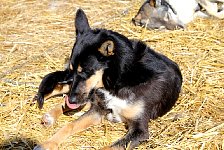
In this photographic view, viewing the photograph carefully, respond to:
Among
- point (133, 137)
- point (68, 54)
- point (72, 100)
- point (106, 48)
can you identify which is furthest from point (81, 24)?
point (68, 54)

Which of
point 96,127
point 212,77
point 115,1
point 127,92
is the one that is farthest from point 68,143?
point 115,1

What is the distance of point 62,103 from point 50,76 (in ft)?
1.07

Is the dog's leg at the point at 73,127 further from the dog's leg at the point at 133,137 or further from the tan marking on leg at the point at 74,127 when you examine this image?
the dog's leg at the point at 133,137

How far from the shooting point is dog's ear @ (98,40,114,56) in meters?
4.43

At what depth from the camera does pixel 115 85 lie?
4.63 metres

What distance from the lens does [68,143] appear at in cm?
461

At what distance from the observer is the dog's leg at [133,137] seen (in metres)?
4.39

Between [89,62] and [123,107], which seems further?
[123,107]

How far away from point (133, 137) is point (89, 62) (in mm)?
833

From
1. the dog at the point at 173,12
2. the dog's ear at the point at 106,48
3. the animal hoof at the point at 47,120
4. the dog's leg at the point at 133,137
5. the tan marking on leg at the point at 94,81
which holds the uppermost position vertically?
the dog's ear at the point at 106,48

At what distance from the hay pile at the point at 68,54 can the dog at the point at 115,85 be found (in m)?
0.13

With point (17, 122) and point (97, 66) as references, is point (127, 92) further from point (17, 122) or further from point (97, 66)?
point (17, 122)

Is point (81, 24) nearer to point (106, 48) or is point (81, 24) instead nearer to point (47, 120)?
point (106, 48)

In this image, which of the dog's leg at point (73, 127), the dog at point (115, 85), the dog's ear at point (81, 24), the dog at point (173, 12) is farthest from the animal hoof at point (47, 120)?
the dog at point (173, 12)
